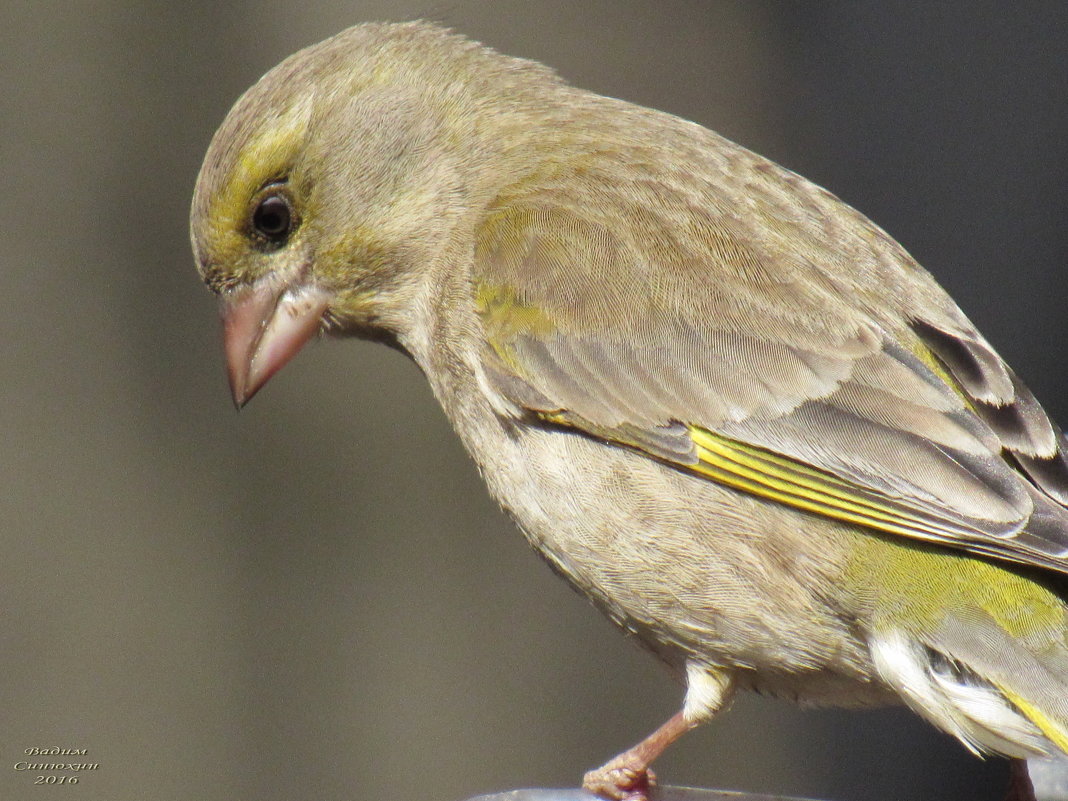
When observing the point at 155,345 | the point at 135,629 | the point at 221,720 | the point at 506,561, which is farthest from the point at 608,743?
the point at 155,345

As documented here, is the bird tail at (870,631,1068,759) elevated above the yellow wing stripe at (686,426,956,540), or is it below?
below

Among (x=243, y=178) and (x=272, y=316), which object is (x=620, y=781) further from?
(x=243, y=178)

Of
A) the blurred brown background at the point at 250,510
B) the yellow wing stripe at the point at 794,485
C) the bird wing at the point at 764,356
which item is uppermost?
the bird wing at the point at 764,356

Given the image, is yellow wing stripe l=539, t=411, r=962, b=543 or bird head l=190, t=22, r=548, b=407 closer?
yellow wing stripe l=539, t=411, r=962, b=543

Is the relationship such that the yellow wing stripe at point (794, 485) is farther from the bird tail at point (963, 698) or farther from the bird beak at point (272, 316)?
the bird beak at point (272, 316)

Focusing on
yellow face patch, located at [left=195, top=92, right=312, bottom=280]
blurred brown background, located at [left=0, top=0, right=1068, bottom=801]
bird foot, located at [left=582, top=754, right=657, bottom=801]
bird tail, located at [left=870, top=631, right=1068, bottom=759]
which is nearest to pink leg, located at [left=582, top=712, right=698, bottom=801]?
bird foot, located at [left=582, top=754, right=657, bottom=801]

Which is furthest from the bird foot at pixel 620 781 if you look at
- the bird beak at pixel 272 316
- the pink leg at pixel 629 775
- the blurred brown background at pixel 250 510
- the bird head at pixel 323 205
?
the blurred brown background at pixel 250 510

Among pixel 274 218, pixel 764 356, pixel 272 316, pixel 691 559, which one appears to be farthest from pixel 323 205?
pixel 691 559

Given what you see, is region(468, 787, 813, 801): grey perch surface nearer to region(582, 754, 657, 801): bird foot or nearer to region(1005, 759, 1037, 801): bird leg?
region(582, 754, 657, 801): bird foot

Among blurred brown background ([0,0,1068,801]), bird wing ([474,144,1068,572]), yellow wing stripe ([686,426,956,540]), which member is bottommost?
blurred brown background ([0,0,1068,801])
